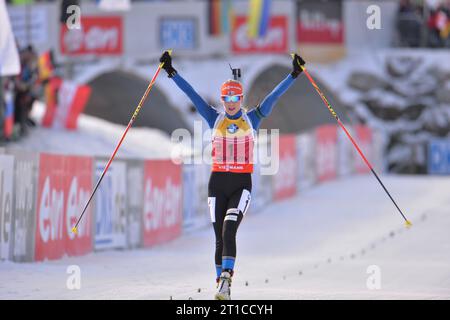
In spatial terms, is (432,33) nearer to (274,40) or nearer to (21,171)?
(274,40)

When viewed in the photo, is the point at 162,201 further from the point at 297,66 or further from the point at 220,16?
the point at 220,16

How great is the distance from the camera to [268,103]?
8.80m

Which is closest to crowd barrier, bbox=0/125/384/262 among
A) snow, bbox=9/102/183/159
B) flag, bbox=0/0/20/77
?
flag, bbox=0/0/20/77

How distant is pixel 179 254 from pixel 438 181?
13.6 m

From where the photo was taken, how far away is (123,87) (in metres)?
35.8

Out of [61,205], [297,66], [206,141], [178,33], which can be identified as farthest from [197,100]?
[178,33]

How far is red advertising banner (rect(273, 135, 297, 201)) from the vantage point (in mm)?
22422

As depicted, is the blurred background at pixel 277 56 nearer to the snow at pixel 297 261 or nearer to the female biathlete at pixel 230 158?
the snow at pixel 297 261

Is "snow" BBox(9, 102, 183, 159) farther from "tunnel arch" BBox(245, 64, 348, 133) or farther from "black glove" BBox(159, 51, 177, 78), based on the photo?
"black glove" BBox(159, 51, 177, 78)

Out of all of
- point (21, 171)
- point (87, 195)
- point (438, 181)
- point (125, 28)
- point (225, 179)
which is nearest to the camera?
point (225, 179)

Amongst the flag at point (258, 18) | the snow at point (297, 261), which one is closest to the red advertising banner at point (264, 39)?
the flag at point (258, 18)

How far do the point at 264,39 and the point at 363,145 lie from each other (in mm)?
5328

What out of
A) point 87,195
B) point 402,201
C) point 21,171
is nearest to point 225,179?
point 21,171

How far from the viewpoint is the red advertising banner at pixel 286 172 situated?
22422mm
